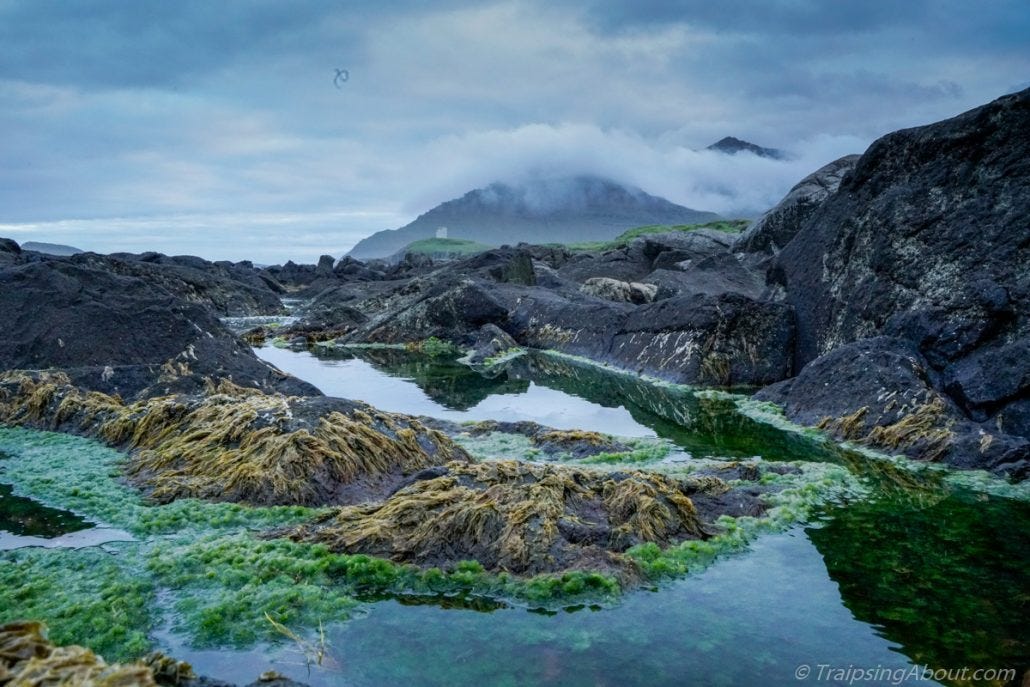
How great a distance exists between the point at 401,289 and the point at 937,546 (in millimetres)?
25250

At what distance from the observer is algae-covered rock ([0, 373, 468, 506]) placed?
22.8ft

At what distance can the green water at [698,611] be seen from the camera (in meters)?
4.15

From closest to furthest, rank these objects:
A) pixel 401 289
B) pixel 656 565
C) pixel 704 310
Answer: pixel 656 565
pixel 704 310
pixel 401 289

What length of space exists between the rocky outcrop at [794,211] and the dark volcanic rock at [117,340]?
21771mm

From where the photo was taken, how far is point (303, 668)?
13.4 feet

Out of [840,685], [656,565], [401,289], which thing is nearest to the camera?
[840,685]

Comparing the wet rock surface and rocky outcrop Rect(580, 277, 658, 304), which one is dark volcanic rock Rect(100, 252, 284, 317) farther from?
the wet rock surface

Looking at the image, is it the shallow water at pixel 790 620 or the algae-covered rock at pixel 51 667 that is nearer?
the algae-covered rock at pixel 51 667

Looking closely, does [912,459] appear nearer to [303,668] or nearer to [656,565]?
[656,565]

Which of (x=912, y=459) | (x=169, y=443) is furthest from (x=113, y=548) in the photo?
(x=912, y=459)

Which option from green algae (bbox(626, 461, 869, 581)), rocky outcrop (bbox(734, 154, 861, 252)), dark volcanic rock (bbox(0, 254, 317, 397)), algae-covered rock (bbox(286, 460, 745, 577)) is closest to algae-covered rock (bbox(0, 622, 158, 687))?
algae-covered rock (bbox(286, 460, 745, 577))

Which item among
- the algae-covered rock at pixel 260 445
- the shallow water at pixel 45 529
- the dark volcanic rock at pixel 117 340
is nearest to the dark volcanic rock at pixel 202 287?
the dark volcanic rock at pixel 117 340

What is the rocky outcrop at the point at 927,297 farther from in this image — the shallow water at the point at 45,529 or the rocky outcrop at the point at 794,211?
the rocky outcrop at the point at 794,211

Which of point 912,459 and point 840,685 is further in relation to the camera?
point 912,459
